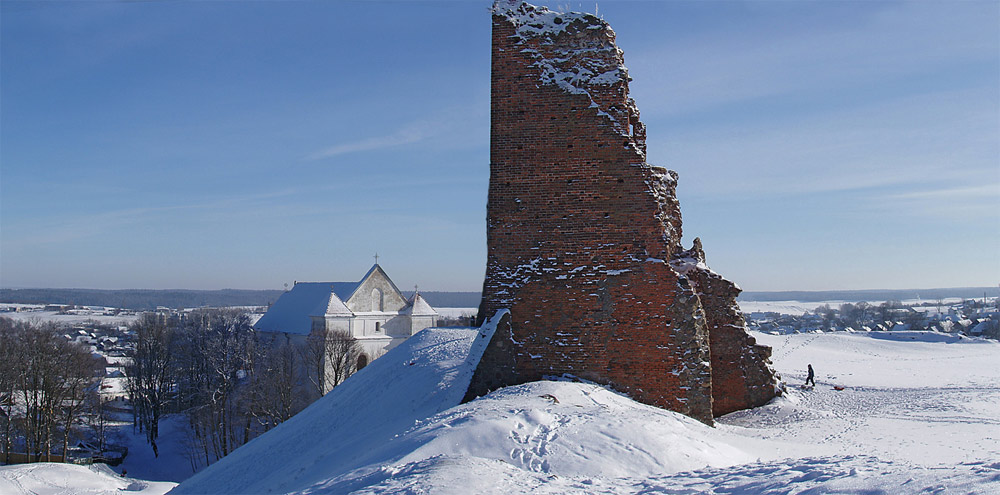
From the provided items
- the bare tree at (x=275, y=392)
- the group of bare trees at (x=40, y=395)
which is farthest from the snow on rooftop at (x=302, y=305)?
the group of bare trees at (x=40, y=395)

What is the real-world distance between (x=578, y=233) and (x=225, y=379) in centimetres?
3266

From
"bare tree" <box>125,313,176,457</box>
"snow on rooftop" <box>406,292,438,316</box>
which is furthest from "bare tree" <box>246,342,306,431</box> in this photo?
"snow on rooftop" <box>406,292,438,316</box>

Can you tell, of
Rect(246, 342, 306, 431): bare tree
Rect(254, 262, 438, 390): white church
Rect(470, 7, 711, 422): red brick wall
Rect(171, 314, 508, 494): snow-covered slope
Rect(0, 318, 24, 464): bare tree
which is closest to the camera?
Rect(171, 314, 508, 494): snow-covered slope

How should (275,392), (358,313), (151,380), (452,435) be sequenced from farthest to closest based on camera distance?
1. (358,313)
2. (151,380)
3. (275,392)
4. (452,435)

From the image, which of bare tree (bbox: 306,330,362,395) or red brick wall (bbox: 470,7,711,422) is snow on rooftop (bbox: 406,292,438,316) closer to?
bare tree (bbox: 306,330,362,395)

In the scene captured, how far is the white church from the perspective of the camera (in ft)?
138

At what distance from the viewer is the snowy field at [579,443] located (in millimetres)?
4617

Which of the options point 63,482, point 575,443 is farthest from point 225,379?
point 575,443

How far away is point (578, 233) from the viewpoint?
8.53m

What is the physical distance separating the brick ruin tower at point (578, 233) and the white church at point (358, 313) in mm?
33477

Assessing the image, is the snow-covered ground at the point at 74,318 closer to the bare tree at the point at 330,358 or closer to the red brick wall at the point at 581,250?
the bare tree at the point at 330,358

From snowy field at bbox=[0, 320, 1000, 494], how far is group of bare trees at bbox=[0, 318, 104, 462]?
2486 centimetres

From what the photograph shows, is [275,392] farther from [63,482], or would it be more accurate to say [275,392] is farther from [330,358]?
[63,482]

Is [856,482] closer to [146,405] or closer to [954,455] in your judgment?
[954,455]
